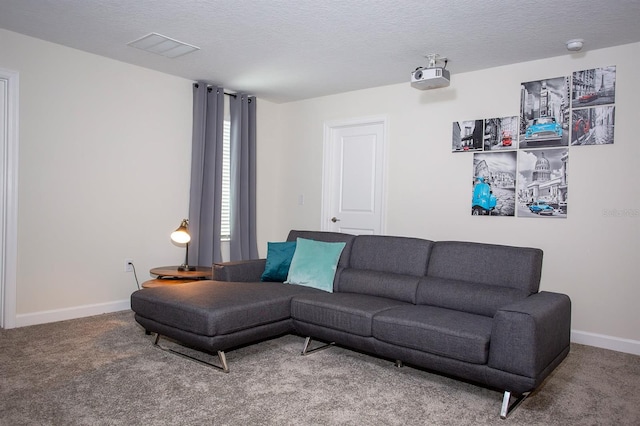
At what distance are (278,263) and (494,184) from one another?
2151 mm

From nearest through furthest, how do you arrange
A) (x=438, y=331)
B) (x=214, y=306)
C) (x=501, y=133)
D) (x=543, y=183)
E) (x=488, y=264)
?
(x=438, y=331), (x=214, y=306), (x=488, y=264), (x=543, y=183), (x=501, y=133)

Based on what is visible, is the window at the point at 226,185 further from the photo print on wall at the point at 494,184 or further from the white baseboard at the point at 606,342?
the white baseboard at the point at 606,342

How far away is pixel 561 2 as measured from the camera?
289 centimetres

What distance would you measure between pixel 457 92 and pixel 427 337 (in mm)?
2769

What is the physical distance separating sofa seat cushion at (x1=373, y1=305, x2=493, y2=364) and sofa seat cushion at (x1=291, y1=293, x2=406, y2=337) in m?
0.09

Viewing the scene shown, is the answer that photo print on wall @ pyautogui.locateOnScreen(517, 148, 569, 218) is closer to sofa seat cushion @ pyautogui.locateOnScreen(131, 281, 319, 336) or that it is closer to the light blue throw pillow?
the light blue throw pillow

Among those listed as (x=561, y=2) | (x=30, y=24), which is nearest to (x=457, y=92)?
(x=561, y=2)

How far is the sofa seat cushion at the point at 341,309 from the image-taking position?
3029 millimetres

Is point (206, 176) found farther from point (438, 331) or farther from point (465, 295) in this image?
point (438, 331)

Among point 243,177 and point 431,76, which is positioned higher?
point 431,76

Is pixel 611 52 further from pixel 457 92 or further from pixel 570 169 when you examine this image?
pixel 457 92

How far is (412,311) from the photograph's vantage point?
2990 mm

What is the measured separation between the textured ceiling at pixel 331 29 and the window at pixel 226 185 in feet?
3.32

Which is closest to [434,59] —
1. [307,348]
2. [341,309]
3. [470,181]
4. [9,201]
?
[470,181]
